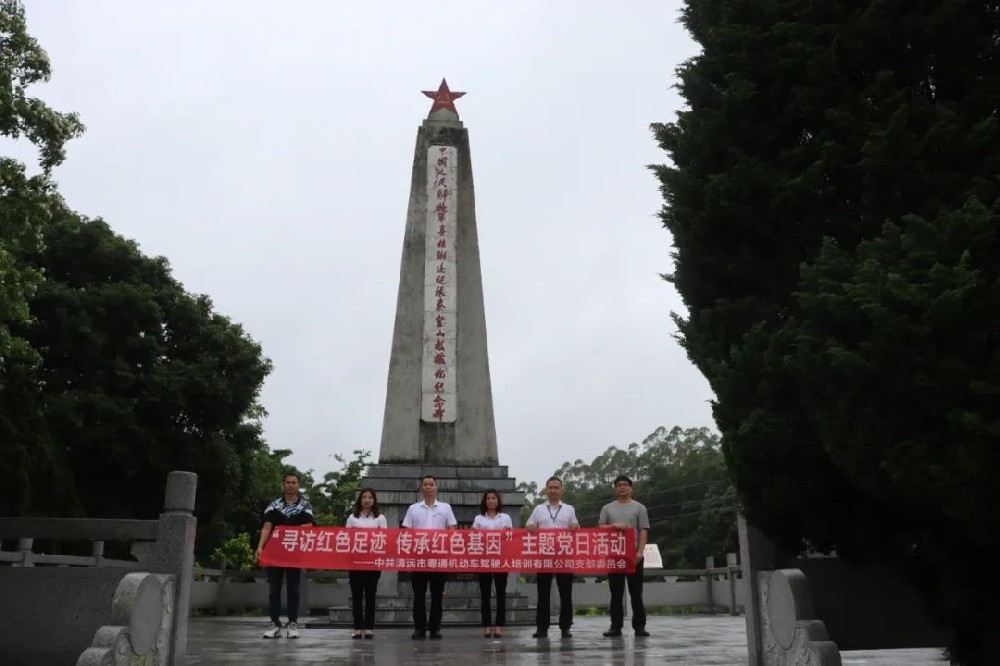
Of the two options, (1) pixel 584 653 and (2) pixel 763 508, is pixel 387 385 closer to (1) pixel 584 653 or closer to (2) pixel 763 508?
(1) pixel 584 653

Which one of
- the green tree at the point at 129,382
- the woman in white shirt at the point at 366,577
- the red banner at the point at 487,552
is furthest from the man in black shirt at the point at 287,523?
the green tree at the point at 129,382

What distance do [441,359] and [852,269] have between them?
32.6 ft

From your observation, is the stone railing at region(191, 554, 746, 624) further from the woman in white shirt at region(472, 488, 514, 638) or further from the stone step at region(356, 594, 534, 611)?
the woman in white shirt at region(472, 488, 514, 638)

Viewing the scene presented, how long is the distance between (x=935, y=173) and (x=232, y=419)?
54.3 feet

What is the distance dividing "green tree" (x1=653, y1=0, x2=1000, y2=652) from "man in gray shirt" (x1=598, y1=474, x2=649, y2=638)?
3534 millimetres

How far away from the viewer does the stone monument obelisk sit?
12.6 meters

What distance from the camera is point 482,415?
13.4m

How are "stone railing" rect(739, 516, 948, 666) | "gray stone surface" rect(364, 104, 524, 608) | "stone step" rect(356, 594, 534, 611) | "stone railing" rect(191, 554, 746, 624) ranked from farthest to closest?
"stone railing" rect(191, 554, 746, 624), "gray stone surface" rect(364, 104, 524, 608), "stone step" rect(356, 594, 534, 611), "stone railing" rect(739, 516, 948, 666)

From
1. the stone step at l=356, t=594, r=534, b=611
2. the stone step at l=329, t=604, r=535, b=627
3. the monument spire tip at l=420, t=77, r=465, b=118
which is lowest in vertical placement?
the stone step at l=329, t=604, r=535, b=627

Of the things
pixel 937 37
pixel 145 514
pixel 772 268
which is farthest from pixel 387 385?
pixel 937 37

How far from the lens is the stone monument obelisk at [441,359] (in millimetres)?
12570

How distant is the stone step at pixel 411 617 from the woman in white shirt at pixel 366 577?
2628 mm

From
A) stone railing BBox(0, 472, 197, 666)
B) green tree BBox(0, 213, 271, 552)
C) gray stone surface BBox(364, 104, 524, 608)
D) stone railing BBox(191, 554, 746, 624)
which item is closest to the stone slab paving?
stone railing BBox(0, 472, 197, 666)

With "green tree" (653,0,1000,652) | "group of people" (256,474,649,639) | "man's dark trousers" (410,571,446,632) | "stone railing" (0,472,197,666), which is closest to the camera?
"green tree" (653,0,1000,652)
